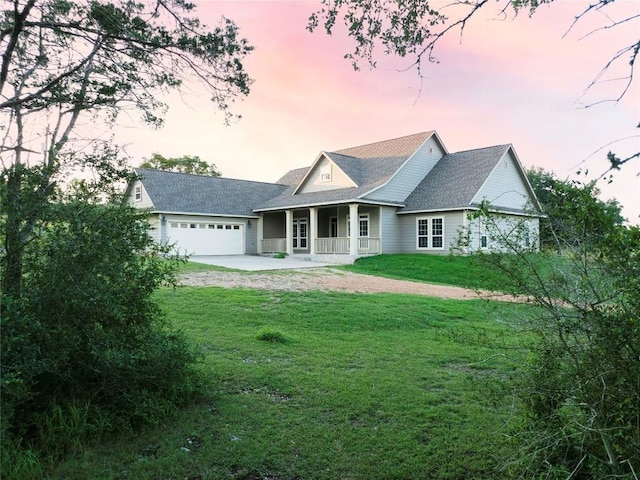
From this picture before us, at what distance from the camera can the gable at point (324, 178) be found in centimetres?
2436

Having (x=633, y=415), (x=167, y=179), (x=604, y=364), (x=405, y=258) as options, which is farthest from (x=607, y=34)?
(x=167, y=179)

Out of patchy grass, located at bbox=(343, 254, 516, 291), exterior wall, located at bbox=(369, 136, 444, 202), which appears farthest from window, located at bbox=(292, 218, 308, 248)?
patchy grass, located at bbox=(343, 254, 516, 291)

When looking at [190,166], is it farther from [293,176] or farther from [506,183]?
[506,183]

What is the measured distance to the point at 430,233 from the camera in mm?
22031

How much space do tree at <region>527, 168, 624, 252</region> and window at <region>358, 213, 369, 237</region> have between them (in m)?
20.3

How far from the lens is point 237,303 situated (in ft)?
31.6

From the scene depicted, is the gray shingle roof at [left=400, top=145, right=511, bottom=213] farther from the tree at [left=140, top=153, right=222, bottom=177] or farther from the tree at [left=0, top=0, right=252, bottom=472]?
the tree at [left=140, top=153, right=222, bottom=177]

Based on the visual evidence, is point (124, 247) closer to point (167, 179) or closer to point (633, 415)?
point (633, 415)

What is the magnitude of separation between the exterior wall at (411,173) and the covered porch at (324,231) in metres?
1.01

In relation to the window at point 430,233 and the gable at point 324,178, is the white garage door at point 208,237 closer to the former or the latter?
the gable at point 324,178

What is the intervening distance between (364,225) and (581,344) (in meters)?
20.9

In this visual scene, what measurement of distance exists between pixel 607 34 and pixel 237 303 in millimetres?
8058

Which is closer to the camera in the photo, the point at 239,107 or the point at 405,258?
the point at 239,107

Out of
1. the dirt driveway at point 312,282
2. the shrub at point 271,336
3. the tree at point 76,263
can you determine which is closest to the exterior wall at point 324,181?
the dirt driveway at point 312,282
